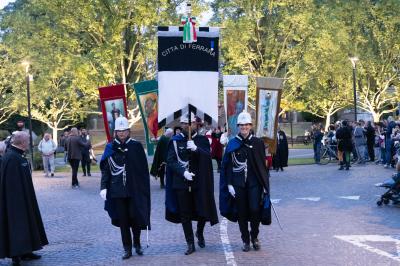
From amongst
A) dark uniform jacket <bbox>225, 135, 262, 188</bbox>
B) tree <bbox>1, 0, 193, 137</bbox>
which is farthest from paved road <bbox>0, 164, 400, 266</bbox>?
tree <bbox>1, 0, 193, 137</bbox>

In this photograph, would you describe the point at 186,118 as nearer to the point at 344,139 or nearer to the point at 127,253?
the point at 127,253

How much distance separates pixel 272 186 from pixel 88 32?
15.4 metres

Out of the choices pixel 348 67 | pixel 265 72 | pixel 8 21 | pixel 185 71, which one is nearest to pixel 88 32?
pixel 8 21

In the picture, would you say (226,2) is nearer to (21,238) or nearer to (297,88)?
(297,88)

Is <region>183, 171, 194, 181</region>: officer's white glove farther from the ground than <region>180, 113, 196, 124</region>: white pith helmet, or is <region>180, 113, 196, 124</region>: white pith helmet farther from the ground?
<region>180, 113, 196, 124</region>: white pith helmet

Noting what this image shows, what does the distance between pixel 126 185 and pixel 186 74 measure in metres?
2.02

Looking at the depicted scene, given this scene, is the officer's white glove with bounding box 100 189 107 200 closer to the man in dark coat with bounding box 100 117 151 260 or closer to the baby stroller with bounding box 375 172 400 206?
the man in dark coat with bounding box 100 117 151 260

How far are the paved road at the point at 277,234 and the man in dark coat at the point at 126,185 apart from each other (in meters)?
0.47

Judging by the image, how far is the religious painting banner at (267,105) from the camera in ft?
48.0

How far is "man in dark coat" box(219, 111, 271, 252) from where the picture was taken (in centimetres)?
930

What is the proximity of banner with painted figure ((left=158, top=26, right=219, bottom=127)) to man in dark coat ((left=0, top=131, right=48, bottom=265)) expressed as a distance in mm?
2200

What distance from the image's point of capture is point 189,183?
31.1 ft

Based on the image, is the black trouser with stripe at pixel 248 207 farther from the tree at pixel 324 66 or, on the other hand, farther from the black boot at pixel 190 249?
the tree at pixel 324 66

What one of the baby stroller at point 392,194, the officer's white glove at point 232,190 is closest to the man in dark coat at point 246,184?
the officer's white glove at point 232,190
